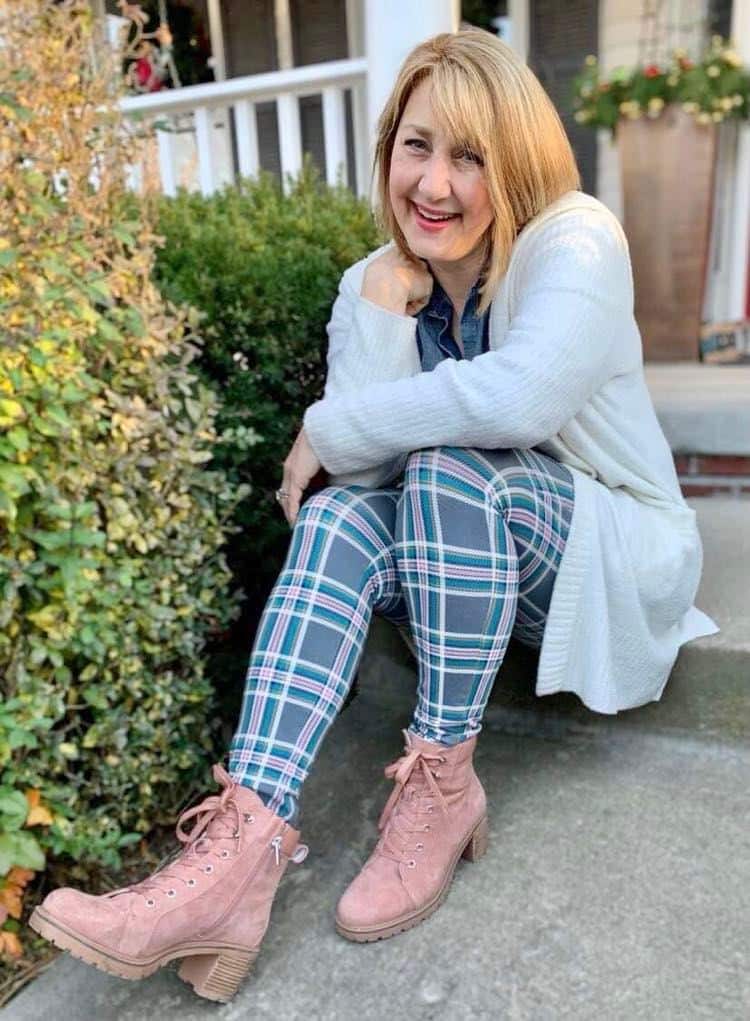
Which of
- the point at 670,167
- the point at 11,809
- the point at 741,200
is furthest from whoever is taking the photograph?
the point at 741,200

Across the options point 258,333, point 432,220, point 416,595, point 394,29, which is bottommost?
point 416,595

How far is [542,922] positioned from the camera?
1272mm

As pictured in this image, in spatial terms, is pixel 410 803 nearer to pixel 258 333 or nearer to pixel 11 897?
pixel 11 897

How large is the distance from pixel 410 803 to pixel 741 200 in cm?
372

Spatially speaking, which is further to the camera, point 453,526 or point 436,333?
point 436,333

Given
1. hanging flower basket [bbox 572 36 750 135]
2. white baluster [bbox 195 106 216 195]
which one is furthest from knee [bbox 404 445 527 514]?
hanging flower basket [bbox 572 36 750 135]

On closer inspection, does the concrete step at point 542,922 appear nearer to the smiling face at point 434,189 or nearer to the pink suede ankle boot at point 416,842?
the pink suede ankle boot at point 416,842

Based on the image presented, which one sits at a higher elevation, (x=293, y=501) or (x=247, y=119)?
(x=247, y=119)

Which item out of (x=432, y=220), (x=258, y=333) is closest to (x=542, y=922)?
(x=432, y=220)

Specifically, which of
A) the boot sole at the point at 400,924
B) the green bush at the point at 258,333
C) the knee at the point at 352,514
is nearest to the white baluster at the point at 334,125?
the green bush at the point at 258,333

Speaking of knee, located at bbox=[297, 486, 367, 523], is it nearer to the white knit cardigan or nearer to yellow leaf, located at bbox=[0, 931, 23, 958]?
the white knit cardigan

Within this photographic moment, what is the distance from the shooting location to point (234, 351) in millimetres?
1888

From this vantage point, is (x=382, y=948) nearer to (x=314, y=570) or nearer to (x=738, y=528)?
(x=314, y=570)

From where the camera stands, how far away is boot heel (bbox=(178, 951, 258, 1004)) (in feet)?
3.86
